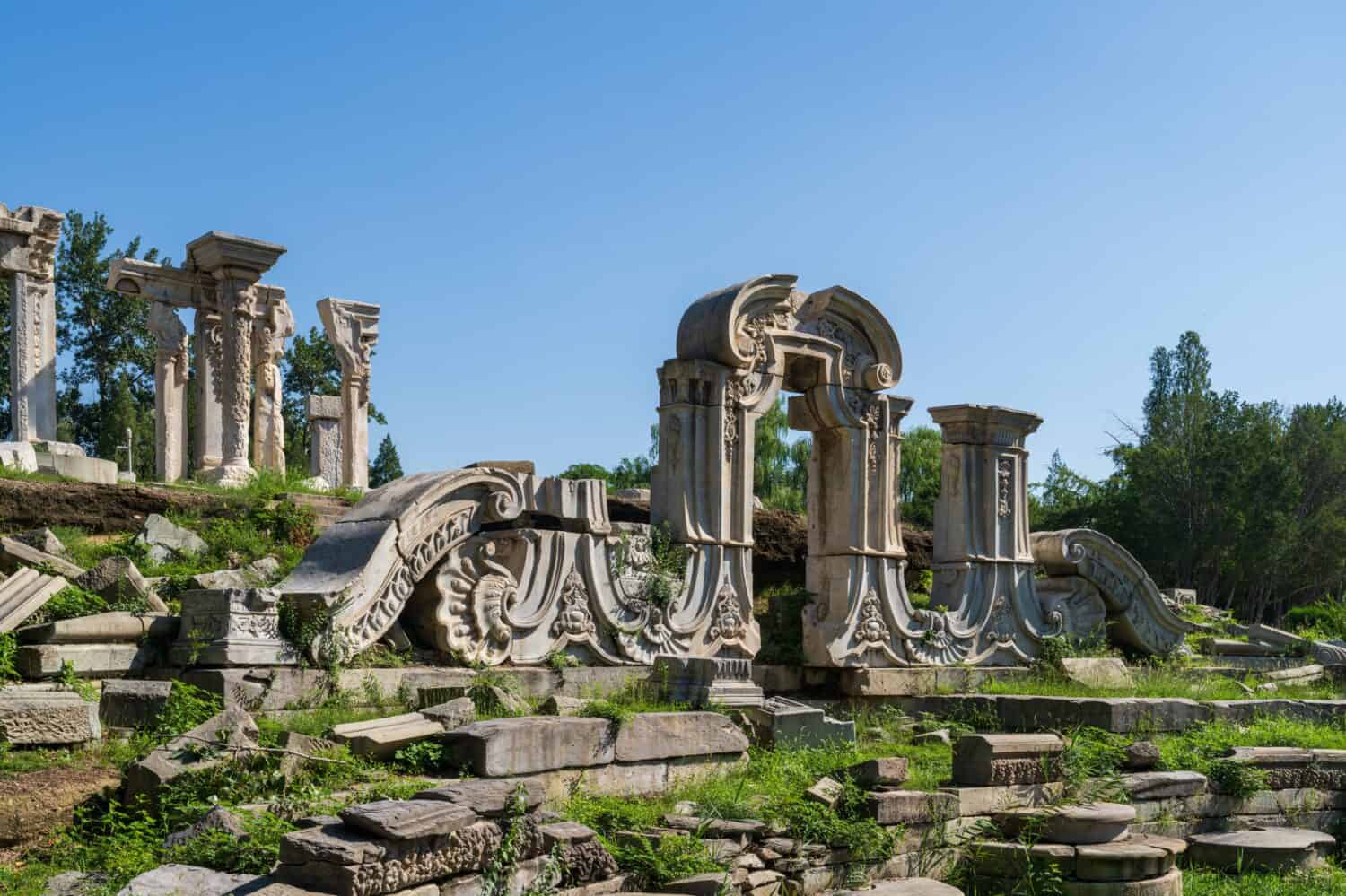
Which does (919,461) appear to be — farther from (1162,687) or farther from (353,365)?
(1162,687)

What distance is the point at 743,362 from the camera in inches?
455

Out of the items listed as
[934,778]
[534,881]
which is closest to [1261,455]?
[934,778]

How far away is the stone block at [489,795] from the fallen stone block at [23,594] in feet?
11.9

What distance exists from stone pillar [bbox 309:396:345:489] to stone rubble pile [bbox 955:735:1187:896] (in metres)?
16.8

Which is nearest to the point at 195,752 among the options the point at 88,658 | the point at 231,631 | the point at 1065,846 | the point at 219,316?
the point at 231,631

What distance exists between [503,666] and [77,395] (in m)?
38.7

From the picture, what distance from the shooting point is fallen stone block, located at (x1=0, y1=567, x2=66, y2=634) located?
8.46 metres

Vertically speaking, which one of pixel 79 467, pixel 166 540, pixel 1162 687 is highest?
pixel 79 467

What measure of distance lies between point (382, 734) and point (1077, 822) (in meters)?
4.03

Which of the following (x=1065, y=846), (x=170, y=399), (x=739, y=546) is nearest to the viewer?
(x=1065, y=846)

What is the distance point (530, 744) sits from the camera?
7340 mm

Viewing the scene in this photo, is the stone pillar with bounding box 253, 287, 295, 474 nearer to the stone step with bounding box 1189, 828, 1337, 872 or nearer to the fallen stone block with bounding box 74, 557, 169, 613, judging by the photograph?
the fallen stone block with bounding box 74, 557, 169, 613

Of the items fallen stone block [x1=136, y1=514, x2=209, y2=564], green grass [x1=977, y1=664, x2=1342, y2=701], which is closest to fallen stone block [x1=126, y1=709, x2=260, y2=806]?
fallen stone block [x1=136, y1=514, x2=209, y2=564]

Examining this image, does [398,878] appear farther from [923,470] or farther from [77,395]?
[77,395]
